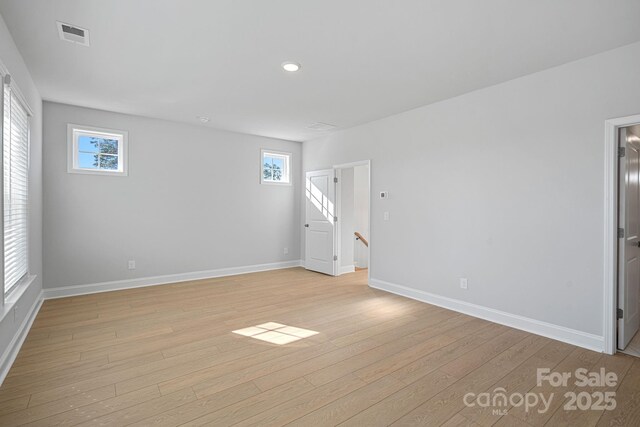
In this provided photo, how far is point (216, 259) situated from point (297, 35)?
4.44 m

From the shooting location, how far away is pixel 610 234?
282 cm

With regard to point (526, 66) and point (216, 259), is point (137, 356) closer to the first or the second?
point (216, 259)

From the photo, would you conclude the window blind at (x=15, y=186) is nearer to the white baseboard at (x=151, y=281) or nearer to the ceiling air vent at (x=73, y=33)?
the ceiling air vent at (x=73, y=33)

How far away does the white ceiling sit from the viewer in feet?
7.53

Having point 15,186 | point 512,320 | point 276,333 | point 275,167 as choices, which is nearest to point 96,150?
point 15,186

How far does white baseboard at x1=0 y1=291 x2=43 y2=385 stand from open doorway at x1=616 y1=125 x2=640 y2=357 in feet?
17.0

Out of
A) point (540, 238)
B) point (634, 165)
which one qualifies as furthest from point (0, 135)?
point (634, 165)

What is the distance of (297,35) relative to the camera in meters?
2.63

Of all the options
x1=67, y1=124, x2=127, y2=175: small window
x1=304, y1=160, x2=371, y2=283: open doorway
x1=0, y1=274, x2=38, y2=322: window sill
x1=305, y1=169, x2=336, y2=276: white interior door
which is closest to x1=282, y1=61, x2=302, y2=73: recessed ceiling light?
x1=304, y1=160, x2=371, y2=283: open doorway

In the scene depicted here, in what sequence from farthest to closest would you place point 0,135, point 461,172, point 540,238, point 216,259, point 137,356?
point 216,259, point 461,172, point 540,238, point 137,356, point 0,135

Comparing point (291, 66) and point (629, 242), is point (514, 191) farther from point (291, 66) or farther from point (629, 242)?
point (291, 66)

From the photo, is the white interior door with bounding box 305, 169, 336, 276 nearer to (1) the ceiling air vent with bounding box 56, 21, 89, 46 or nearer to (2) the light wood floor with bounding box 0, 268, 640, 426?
(2) the light wood floor with bounding box 0, 268, 640, 426

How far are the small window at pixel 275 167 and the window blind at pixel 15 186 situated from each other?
12.1 feet

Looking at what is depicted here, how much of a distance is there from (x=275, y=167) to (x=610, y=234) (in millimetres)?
5490
